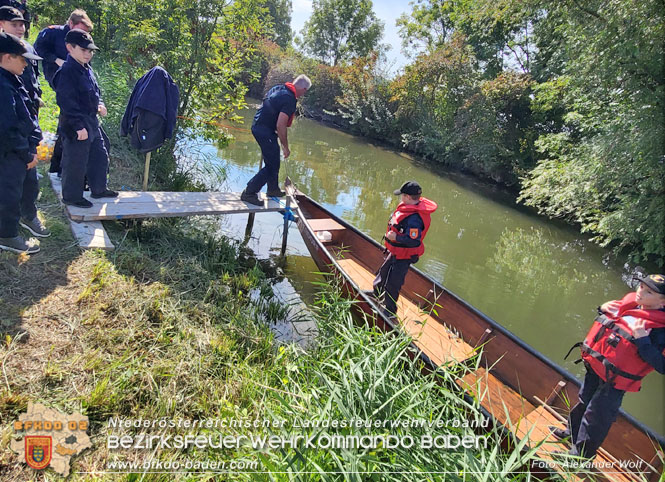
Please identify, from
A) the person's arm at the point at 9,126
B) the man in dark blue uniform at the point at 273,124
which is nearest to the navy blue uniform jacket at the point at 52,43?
the person's arm at the point at 9,126

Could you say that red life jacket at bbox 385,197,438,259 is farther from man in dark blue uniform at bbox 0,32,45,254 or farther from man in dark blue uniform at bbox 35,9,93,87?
man in dark blue uniform at bbox 35,9,93,87

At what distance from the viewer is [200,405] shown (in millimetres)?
2611

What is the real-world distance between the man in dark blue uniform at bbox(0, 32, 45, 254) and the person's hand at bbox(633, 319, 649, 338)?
4516 millimetres

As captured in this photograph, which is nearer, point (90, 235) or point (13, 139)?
point (13, 139)

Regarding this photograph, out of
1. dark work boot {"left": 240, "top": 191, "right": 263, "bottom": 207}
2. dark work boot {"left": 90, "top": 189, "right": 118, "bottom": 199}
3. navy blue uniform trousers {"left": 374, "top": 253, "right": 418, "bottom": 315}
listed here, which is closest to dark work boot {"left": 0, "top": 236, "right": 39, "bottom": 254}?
dark work boot {"left": 90, "top": 189, "right": 118, "bottom": 199}

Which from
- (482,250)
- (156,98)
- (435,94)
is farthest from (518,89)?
(156,98)

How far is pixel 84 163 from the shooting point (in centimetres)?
388

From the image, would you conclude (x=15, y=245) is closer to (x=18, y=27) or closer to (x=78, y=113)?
(x=78, y=113)

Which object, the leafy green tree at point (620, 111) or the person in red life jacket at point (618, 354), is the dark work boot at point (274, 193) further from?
the leafy green tree at point (620, 111)

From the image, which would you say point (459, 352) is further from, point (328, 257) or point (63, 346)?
point (63, 346)

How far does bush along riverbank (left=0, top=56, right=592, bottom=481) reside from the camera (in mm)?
2035

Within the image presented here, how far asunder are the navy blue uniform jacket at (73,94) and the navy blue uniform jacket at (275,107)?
2.12 m

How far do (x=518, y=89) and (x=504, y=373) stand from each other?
14.2m

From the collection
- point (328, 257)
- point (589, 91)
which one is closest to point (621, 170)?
point (589, 91)
